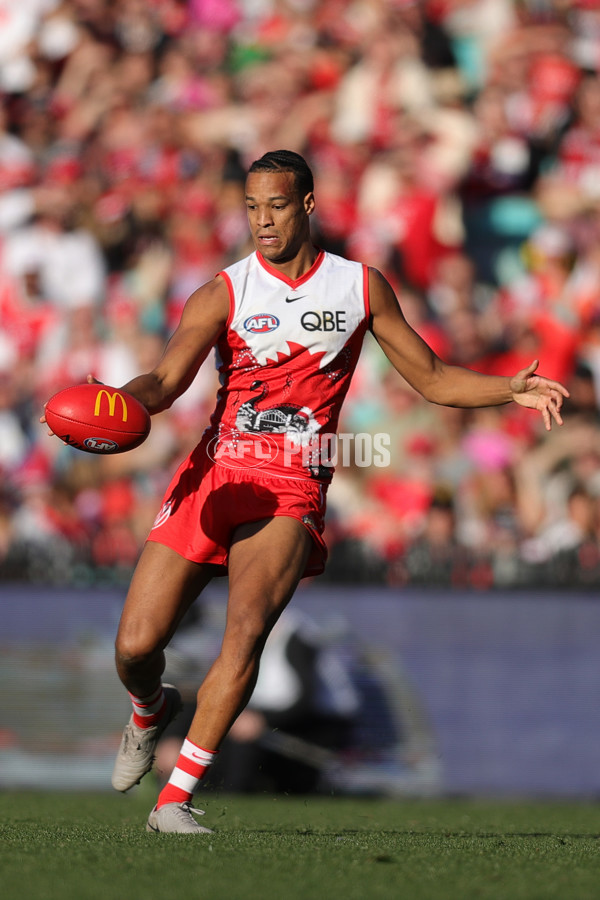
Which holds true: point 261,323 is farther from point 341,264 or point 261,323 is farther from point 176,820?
point 176,820

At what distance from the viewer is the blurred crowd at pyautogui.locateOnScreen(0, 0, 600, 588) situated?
9.38 metres

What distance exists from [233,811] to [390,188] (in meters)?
6.64

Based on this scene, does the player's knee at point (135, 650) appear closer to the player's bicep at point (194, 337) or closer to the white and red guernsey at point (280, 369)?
the white and red guernsey at point (280, 369)

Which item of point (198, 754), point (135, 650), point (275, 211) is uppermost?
→ point (275, 211)

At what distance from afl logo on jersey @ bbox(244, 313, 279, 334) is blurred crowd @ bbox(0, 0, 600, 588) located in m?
3.79

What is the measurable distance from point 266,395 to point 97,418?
2.66 ft

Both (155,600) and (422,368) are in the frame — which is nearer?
(155,600)

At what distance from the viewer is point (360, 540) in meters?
8.70

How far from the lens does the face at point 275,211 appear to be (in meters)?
4.98

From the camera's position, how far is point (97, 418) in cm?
450

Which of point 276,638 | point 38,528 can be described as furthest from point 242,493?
point 38,528

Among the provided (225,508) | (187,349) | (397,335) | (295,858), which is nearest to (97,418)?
(187,349)

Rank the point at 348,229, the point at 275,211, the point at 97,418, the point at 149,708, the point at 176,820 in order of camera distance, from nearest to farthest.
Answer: the point at 97,418
the point at 176,820
the point at 275,211
the point at 149,708
the point at 348,229

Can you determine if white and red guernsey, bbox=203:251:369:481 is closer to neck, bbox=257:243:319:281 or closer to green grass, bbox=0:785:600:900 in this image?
neck, bbox=257:243:319:281
